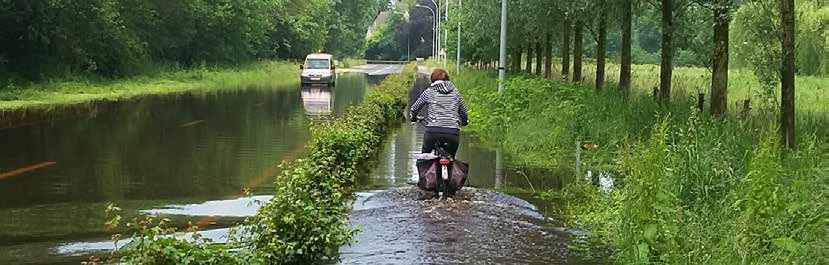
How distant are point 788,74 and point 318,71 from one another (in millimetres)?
37550

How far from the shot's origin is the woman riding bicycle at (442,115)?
10.5m

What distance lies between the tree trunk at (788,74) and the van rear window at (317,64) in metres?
37.7

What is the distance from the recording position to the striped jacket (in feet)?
34.6

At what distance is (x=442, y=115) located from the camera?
416 inches

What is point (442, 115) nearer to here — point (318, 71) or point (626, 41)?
point (626, 41)

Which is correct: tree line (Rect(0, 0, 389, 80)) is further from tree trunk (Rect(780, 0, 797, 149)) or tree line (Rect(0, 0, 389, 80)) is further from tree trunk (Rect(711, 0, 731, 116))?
tree trunk (Rect(780, 0, 797, 149))

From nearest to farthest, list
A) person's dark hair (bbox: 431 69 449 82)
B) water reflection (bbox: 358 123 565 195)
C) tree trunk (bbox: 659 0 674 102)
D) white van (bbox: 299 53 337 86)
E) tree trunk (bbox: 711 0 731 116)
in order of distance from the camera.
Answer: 1. person's dark hair (bbox: 431 69 449 82)
2. water reflection (bbox: 358 123 565 195)
3. tree trunk (bbox: 711 0 731 116)
4. tree trunk (bbox: 659 0 674 102)
5. white van (bbox: 299 53 337 86)

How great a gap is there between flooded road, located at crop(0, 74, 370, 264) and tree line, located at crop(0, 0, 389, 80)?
10.6 metres

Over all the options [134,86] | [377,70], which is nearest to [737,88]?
[134,86]

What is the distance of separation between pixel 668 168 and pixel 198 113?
2000 centimetres

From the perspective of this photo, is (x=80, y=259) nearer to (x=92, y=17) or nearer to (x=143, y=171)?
(x=143, y=171)

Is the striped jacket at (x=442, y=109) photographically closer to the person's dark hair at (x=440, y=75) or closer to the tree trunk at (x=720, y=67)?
the person's dark hair at (x=440, y=75)

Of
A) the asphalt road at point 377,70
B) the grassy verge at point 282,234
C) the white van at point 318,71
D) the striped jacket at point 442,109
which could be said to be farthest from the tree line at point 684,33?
the asphalt road at point 377,70

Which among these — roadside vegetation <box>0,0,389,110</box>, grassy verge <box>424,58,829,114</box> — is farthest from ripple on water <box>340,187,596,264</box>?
roadside vegetation <box>0,0,389,110</box>
